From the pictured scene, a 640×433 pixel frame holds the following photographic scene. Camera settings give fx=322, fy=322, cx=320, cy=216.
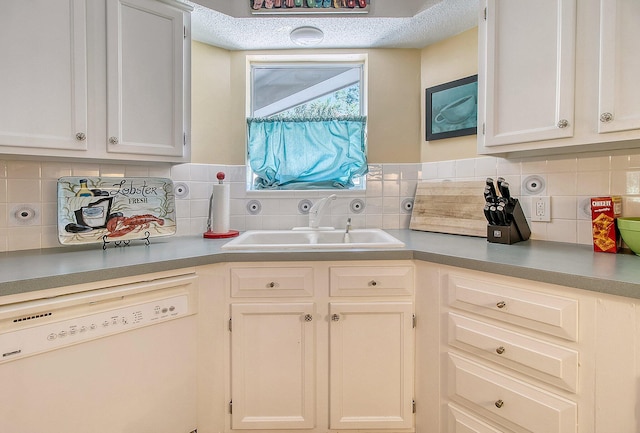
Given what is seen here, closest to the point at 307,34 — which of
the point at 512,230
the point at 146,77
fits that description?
the point at 146,77

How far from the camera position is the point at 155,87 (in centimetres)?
152

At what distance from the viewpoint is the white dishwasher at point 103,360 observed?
0.97 metres

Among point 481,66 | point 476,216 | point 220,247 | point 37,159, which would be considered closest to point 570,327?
point 476,216

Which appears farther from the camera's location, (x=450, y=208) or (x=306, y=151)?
(x=306, y=151)

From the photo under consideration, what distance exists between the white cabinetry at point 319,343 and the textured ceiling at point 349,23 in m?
1.32

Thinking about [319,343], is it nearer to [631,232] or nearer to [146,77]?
[631,232]

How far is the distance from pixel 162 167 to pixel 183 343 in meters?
1.00

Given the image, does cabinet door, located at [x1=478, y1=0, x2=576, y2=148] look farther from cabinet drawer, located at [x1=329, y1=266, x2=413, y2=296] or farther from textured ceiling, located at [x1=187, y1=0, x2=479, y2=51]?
cabinet drawer, located at [x1=329, y1=266, x2=413, y2=296]

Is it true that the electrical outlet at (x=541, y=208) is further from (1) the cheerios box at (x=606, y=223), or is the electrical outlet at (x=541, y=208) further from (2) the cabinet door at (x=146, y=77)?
(2) the cabinet door at (x=146, y=77)

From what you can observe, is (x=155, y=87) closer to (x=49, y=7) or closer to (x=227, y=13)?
(x=49, y=7)

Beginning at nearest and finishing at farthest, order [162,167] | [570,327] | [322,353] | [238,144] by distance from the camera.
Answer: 1. [570,327]
2. [322,353]
3. [162,167]
4. [238,144]

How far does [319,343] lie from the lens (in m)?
1.39

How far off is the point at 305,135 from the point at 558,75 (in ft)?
4.41

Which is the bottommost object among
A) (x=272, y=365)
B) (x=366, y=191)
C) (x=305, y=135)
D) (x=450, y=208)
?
(x=272, y=365)
